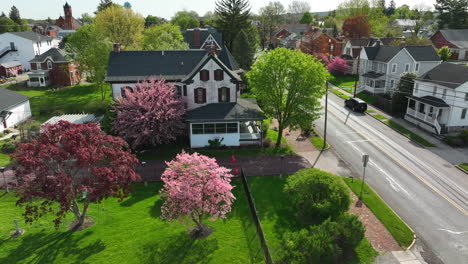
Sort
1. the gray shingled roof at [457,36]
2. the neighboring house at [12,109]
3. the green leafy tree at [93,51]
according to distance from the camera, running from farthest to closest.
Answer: the gray shingled roof at [457,36]
the green leafy tree at [93,51]
the neighboring house at [12,109]

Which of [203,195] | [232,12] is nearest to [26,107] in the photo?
[203,195]

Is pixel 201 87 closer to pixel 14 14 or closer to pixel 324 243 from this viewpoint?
pixel 324 243

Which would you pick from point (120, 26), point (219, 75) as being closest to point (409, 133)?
point (219, 75)

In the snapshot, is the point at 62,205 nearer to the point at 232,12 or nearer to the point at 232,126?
the point at 232,126

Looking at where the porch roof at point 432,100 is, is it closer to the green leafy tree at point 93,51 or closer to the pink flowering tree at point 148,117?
the pink flowering tree at point 148,117

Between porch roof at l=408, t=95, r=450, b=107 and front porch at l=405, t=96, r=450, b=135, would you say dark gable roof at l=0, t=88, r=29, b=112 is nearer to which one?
front porch at l=405, t=96, r=450, b=135

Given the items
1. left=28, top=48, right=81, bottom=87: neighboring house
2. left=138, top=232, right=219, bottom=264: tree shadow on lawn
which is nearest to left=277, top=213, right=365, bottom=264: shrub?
left=138, top=232, right=219, bottom=264: tree shadow on lawn

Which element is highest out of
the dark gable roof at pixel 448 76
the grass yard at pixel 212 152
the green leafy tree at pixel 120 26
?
the green leafy tree at pixel 120 26

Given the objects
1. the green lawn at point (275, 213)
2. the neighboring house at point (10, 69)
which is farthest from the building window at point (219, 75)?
the neighboring house at point (10, 69)
